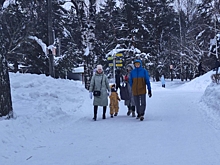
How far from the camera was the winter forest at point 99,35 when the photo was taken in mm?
16812

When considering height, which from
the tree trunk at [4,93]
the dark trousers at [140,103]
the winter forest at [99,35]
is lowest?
the dark trousers at [140,103]

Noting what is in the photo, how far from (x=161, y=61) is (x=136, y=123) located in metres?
39.6

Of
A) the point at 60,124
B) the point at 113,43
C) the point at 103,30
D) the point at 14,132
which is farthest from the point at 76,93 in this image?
the point at 103,30

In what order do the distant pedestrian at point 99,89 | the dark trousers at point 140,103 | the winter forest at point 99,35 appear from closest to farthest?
the dark trousers at point 140,103
the distant pedestrian at point 99,89
the winter forest at point 99,35

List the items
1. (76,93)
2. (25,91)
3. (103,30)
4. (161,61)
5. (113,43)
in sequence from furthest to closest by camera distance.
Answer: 1. (161,61)
2. (103,30)
3. (113,43)
4. (76,93)
5. (25,91)

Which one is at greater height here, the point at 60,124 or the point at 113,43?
the point at 113,43

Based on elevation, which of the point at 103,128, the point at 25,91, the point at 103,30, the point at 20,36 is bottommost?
the point at 103,128

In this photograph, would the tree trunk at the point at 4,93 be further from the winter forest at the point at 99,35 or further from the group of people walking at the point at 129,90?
the group of people walking at the point at 129,90

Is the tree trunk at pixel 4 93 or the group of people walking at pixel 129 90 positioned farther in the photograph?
the group of people walking at pixel 129 90

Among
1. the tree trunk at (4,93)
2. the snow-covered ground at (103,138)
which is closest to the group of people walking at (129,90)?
the snow-covered ground at (103,138)

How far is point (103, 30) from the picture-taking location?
131ft

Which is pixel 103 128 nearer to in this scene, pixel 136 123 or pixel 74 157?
pixel 136 123

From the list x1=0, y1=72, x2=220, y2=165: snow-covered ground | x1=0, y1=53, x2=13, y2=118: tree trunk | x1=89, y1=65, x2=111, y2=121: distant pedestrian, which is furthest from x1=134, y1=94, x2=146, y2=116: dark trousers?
x1=0, y1=53, x2=13, y2=118: tree trunk

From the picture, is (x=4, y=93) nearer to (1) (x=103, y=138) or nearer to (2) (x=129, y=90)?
(1) (x=103, y=138)
